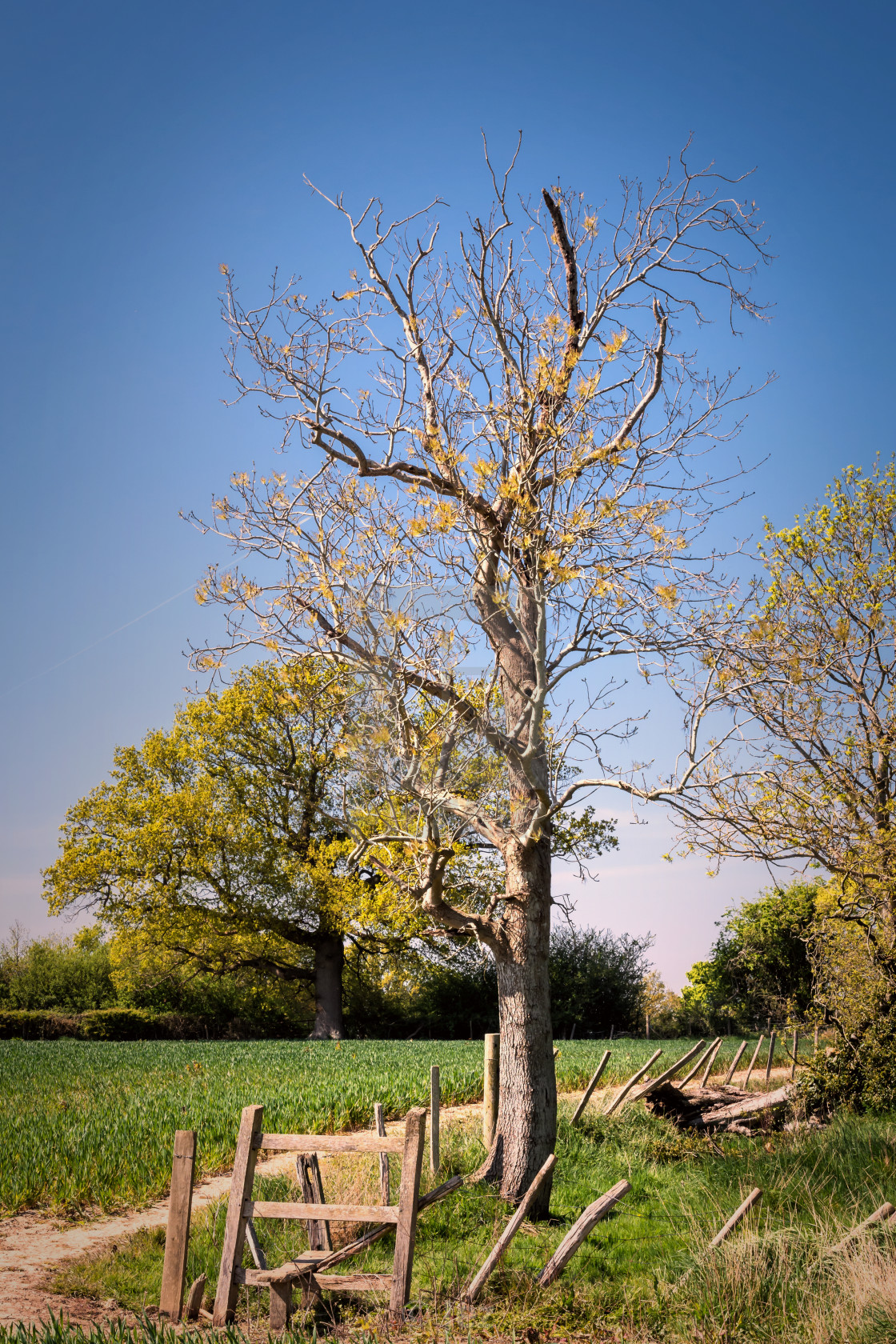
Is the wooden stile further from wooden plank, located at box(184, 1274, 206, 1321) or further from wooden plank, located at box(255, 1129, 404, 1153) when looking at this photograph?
wooden plank, located at box(184, 1274, 206, 1321)

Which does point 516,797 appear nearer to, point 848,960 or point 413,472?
point 413,472

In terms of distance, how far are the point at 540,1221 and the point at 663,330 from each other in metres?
9.14

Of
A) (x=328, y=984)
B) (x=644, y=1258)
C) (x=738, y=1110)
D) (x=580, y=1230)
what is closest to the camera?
(x=580, y=1230)

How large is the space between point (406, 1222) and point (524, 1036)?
281 centimetres

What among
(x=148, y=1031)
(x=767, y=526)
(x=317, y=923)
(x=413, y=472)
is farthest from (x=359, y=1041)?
(x=413, y=472)

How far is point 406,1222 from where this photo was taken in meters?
5.66

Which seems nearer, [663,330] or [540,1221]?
[540,1221]

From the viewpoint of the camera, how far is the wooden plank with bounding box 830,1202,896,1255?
5703mm

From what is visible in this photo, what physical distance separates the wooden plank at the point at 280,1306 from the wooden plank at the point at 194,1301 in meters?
0.73

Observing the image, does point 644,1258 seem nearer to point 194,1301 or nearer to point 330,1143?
point 330,1143

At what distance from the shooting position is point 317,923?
93.8ft

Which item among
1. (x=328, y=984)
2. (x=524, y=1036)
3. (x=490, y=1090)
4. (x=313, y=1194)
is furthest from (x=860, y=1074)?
(x=328, y=984)

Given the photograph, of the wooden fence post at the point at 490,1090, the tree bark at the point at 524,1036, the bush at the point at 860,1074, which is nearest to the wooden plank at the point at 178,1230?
the tree bark at the point at 524,1036

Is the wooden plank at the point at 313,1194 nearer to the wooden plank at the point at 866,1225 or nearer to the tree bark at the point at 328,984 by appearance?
the wooden plank at the point at 866,1225
